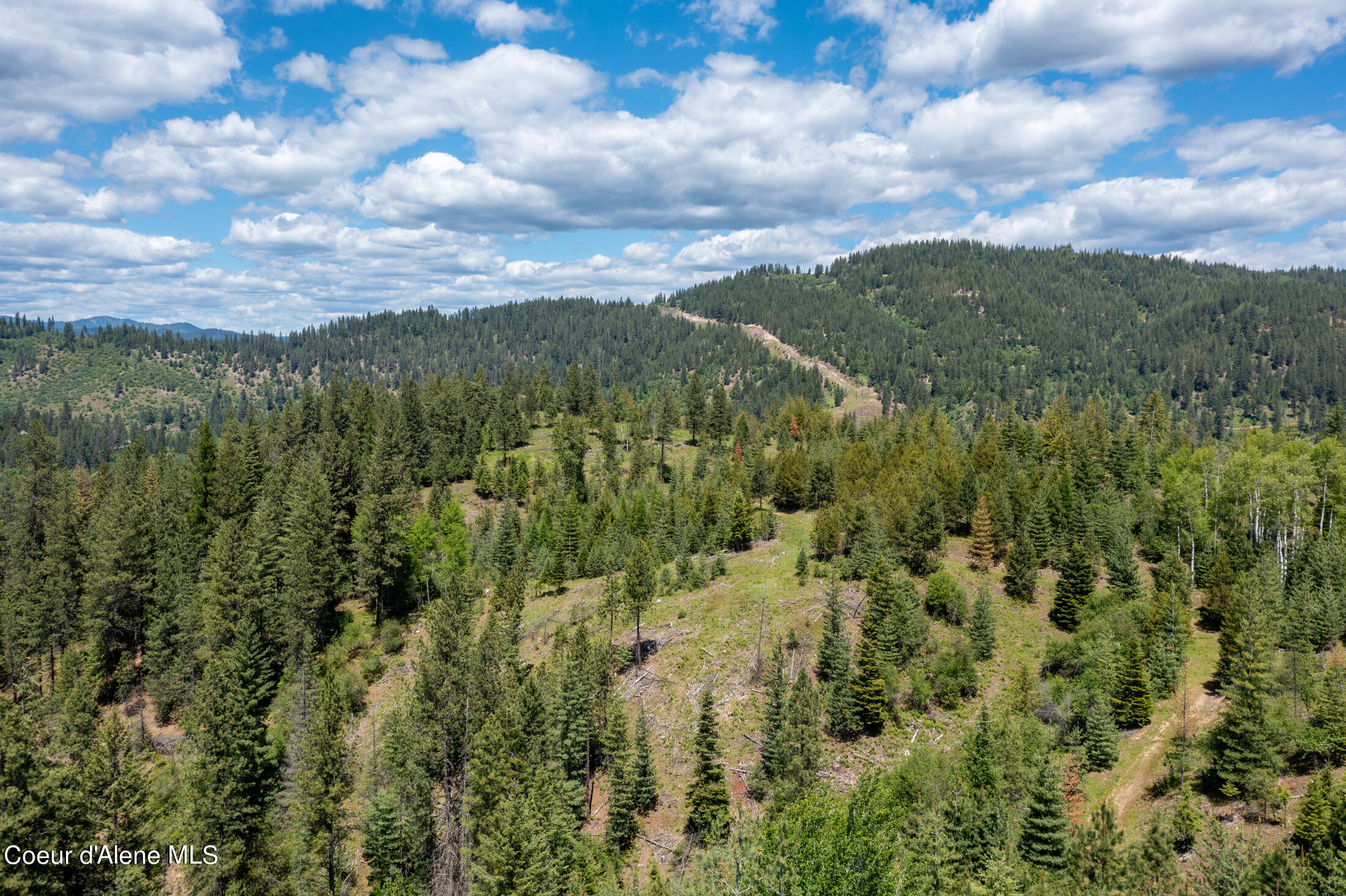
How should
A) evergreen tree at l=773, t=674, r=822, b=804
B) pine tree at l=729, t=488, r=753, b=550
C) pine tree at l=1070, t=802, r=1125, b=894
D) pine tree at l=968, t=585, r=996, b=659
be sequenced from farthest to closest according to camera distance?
pine tree at l=729, t=488, r=753, b=550 < pine tree at l=968, t=585, r=996, b=659 < evergreen tree at l=773, t=674, r=822, b=804 < pine tree at l=1070, t=802, r=1125, b=894

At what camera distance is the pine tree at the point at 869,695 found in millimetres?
55000

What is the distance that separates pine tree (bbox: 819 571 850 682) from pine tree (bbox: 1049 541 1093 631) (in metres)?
28.1

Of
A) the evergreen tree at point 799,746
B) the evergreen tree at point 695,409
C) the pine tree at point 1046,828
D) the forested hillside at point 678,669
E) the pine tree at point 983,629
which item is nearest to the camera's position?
the forested hillside at point 678,669

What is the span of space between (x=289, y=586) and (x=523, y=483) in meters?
42.8

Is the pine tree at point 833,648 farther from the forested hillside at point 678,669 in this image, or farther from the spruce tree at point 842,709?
the forested hillside at point 678,669

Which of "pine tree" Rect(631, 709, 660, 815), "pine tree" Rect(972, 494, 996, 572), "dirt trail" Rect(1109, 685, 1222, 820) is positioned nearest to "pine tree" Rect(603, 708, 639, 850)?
"pine tree" Rect(631, 709, 660, 815)

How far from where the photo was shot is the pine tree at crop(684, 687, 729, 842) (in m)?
46.0

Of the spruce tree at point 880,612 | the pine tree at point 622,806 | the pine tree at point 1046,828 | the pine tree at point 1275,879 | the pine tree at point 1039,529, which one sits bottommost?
the pine tree at point 622,806

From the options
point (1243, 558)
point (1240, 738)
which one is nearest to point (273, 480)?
point (1240, 738)

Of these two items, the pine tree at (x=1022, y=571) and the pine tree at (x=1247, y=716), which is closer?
the pine tree at (x=1247, y=716)

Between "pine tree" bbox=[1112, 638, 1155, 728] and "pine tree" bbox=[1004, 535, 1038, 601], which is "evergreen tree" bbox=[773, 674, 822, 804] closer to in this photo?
"pine tree" bbox=[1112, 638, 1155, 728]

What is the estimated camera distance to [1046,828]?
39188 millimetres

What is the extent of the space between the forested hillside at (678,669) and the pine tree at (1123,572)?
474mm

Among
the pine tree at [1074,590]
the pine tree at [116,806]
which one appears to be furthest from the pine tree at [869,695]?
the pine tree at [116,806]
